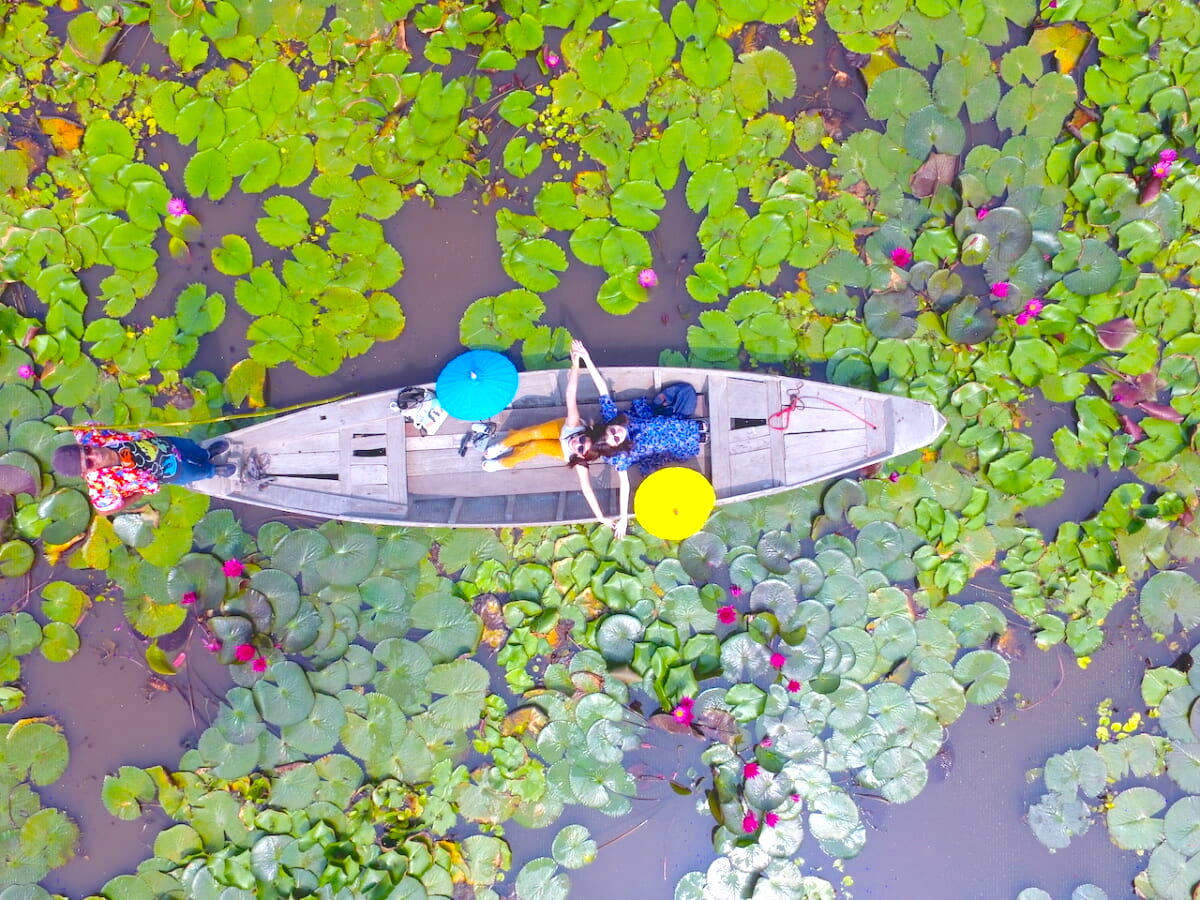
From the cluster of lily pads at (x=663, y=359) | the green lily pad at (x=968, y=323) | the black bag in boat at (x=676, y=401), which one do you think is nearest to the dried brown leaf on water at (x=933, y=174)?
the cluster of lily pads at (x=663, y=359)

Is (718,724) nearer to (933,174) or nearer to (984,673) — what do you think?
(984,673)

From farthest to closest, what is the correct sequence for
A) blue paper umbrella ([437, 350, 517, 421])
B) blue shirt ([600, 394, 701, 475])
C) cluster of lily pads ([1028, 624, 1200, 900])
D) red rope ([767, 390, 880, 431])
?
cluster of lily pads ([1028, 624, 1200, 900]), red rope ([767, 390, 880, 431]), blue paper umbrella ([437, 350, 517, 421]), blue shirt ([600, 394, 701, 475])

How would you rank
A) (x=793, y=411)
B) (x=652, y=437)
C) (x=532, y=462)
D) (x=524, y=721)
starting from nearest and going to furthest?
(x=652, y=437) < (x=793, y=411) < (x=532, y=462) < (x=524, y=721)

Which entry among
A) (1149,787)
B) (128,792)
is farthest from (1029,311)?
(128,792)

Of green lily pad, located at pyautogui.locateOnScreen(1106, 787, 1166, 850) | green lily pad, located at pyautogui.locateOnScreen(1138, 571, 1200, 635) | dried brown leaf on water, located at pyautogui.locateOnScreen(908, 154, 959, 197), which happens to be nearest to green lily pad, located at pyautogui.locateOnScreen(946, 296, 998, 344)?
dried brown leaf on water, located at pyautogui.locateOnScreen(908, 154, 959, 197)

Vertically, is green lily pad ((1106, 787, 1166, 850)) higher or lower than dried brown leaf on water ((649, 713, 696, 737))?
lower

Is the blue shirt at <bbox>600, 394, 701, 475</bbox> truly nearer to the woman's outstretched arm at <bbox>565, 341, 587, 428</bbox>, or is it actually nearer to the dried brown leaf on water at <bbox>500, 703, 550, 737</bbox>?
the woman's outstretched arm at <bbox>565, 341, 587, 428</bbox>

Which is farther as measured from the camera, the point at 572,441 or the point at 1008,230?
the point at 1008,230
